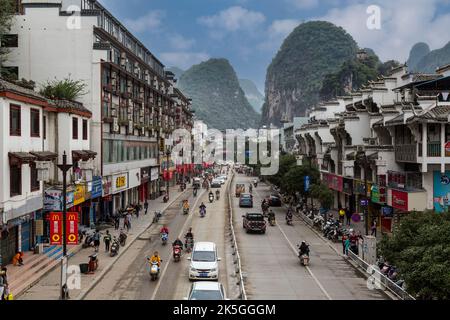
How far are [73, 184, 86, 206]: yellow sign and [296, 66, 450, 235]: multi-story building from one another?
18760 mm

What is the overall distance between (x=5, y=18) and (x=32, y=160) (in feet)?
65.6

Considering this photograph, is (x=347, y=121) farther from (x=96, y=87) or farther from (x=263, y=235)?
(x=96, y=87)

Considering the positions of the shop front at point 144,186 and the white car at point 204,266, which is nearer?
the white car at point 204,266

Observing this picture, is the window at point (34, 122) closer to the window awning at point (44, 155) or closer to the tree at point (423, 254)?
the window awning at point (44, 155)

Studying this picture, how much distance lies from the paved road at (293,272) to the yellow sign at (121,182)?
13.3 metres

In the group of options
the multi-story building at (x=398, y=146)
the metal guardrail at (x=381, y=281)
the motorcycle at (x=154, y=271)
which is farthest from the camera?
the multi-story building at (x=398, y=146)

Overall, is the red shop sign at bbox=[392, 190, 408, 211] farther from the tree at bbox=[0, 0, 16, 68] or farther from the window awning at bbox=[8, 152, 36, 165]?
the tree at bbox=[0, 0, 16, 68]

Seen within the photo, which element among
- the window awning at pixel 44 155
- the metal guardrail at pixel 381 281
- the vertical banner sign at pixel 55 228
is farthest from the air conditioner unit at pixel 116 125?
the metal guardrail at pixel 381 281

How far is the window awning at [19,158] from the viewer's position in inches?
1118
